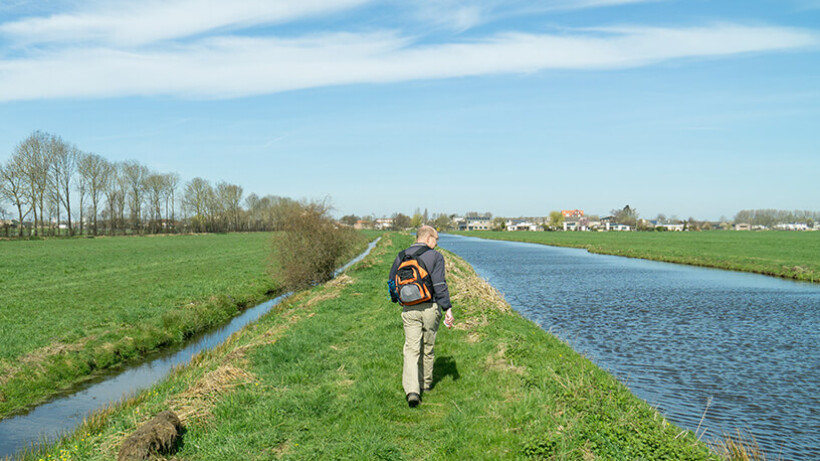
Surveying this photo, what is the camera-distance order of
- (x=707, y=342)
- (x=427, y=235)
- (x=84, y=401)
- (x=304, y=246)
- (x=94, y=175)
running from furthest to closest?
(x=94, y=175) → (x=304, y=246) → (x=707, y=342) → (x=84, y=401) → (x=427, y=235)

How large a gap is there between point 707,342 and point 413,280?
12.0m

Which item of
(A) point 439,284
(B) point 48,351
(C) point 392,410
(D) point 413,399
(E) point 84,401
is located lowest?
(E) point 84,401

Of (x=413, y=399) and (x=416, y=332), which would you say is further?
(x=416, y=332)

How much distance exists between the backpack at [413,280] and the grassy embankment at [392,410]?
5.25 feet

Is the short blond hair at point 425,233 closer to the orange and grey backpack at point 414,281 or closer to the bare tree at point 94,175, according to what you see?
the orange and grey backpack at point 414,281

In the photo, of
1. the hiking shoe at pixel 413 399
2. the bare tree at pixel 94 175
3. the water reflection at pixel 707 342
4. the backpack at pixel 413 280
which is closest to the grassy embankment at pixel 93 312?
the hiking shoe at pixel 413 399

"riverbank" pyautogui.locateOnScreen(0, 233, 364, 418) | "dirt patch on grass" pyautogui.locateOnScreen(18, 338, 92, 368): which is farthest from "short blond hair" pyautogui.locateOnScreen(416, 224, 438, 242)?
"dirt patch on grass" pyautogui.locateOnScreen(18, 338, 92, 368)

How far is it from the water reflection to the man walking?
15.8 feet

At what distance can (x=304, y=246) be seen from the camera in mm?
27859

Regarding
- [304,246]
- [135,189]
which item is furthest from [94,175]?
[304,246]

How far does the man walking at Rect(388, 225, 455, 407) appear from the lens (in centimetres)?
793

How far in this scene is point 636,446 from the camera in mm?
6598

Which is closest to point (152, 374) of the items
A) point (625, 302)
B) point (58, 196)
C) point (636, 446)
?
point (636, 446)

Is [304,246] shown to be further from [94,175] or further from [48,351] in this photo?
[94,175]
